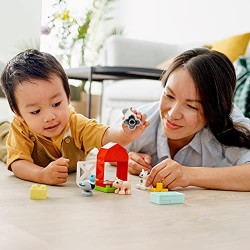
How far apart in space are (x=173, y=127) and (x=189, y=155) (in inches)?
7.3

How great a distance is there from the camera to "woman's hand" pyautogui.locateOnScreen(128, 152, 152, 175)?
1.75m

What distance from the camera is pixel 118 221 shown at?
108cm

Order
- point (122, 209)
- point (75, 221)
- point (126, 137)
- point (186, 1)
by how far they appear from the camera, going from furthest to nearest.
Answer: point (186, 1)
point (126, 137)
point (122, 209)
point (75, 221)

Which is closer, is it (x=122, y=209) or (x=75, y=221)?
(x=75, y=221)

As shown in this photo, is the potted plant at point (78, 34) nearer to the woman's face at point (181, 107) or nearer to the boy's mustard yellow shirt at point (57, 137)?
the boy's mustard yellow shirt at point (57, 137)

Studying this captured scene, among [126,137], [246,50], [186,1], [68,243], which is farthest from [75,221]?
[186,1]

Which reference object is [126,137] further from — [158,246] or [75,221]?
[158,246]

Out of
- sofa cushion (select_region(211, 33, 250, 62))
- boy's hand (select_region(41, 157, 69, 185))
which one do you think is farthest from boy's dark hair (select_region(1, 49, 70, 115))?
sofa cushion (select_region(211, 33, 250, 62))

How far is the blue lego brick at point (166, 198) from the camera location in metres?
1.31

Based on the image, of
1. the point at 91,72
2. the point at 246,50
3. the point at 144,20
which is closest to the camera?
the point at 91,72

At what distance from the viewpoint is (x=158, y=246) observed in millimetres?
904

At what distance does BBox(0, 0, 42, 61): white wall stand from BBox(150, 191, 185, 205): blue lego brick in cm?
386

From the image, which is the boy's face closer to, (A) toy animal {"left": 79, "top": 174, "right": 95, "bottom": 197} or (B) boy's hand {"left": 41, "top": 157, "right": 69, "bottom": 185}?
(B) boy's hand {"left": 41, "top": 157, "right": 69, "bottom": 185}

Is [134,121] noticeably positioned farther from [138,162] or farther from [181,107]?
[138,162]
